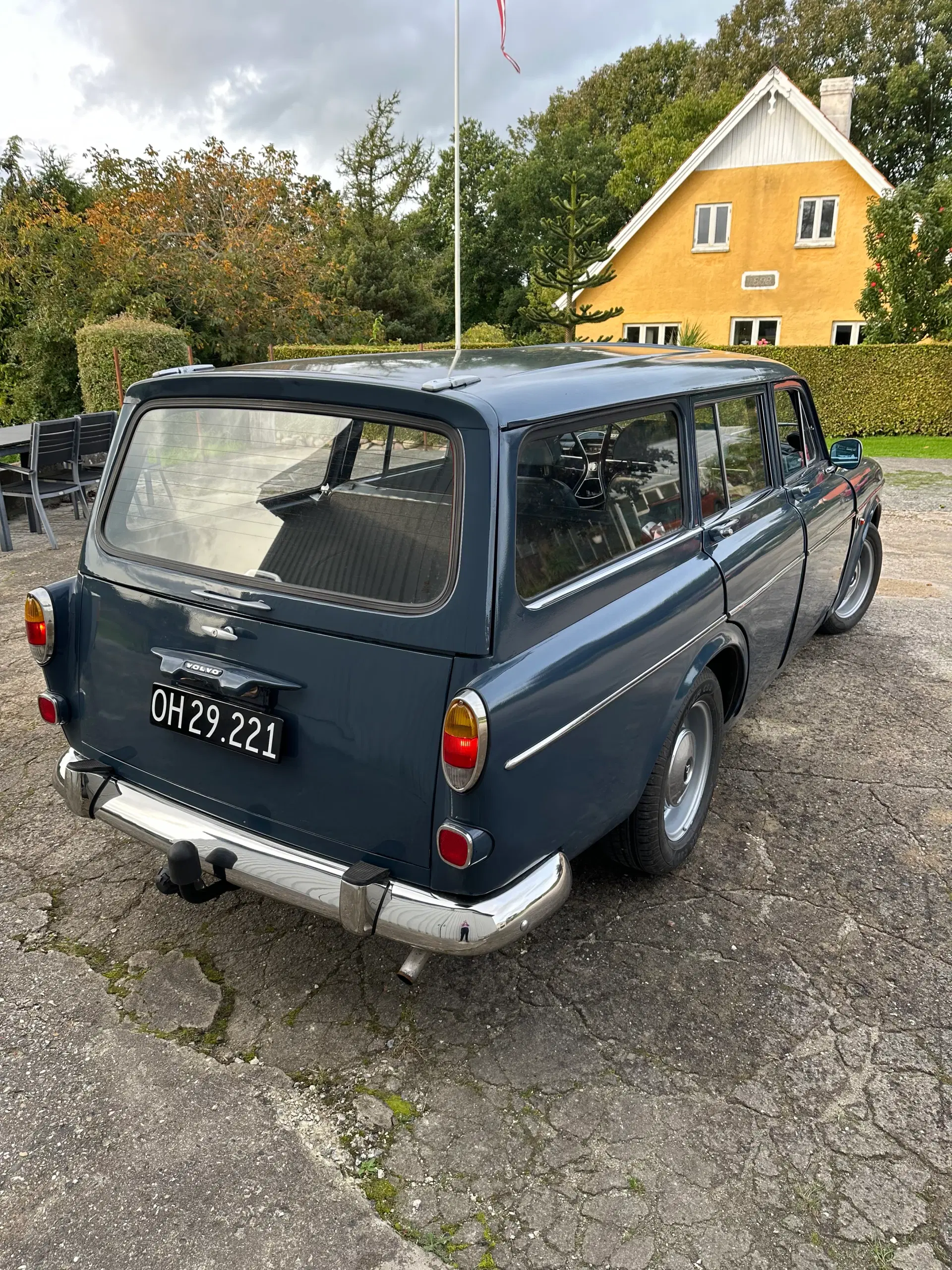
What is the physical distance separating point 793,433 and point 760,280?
2406 centimetres

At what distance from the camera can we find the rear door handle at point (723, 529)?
3498 millimetres

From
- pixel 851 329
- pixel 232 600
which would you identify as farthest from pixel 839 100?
pixel 232 600

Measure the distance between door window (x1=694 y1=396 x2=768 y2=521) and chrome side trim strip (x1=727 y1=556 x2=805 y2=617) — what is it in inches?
14.6

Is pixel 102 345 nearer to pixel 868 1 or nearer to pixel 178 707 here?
pixel 178 707

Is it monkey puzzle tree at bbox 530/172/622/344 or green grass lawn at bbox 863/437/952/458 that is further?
monkey puzzle tree at bbox 530/172/622/344

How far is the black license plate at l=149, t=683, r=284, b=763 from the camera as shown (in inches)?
100

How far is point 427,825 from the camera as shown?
7.66 feet

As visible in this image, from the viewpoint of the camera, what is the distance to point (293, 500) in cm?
274

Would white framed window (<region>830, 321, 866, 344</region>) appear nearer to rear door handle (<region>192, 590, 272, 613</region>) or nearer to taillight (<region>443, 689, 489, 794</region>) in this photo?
rear door handle (<region>192, 590, 272, 613</region>)

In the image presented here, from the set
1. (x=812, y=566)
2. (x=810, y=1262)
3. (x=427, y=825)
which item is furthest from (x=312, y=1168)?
(x=812, y=566)

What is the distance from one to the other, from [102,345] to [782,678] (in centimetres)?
1183

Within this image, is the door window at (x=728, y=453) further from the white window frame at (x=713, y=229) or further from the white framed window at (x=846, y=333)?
the white window frame at (x=713, y=229)

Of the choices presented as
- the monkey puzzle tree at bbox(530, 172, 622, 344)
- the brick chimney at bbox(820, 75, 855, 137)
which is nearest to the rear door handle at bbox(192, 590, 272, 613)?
the monkey puzzle tree at bbox(530, 172, 622, 344)

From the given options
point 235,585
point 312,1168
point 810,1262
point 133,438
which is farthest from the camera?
point 133,438
